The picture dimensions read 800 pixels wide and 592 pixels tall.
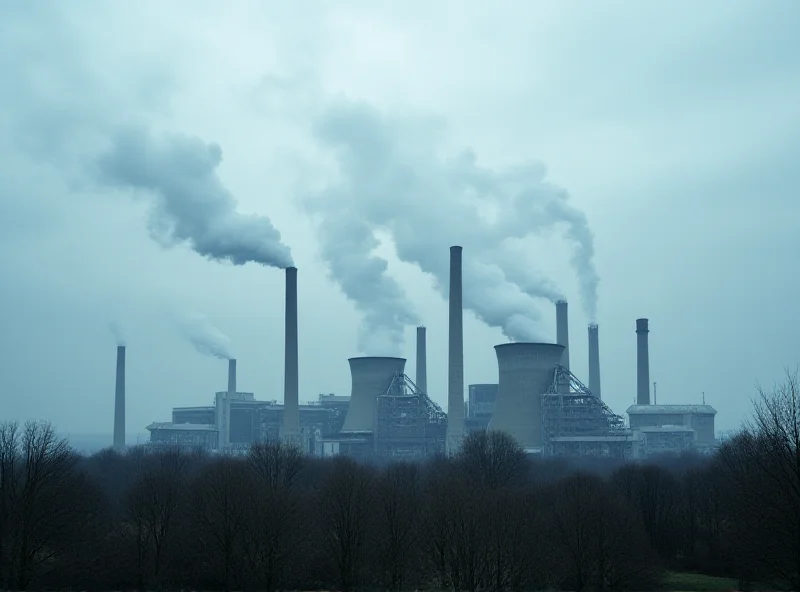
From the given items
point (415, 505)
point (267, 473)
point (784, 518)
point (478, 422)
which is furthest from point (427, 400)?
point (784, 518)

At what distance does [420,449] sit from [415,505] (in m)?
38.7

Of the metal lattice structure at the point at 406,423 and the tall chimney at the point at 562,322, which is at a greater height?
the tall chimney at the point at 562,322

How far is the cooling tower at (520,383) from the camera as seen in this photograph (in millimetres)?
50344

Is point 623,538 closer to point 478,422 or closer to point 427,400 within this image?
point 427,400

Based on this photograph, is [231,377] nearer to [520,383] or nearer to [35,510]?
[520,383]

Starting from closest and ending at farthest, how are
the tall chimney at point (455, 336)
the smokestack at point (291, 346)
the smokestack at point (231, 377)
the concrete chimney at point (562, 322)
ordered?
the smokestack at point (291, 346), the tall chimney at point (455, 336), the concrete chimney at point (562, 322), the smokestack at point (231, 377)

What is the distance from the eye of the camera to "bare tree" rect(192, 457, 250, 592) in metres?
21.2

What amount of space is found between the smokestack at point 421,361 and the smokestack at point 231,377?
19229 mm

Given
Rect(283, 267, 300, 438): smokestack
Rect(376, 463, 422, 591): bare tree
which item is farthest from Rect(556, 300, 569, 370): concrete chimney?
Rect(376, 463, 422, 591): bare tree

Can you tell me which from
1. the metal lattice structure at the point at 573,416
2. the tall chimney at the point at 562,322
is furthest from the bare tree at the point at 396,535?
the tall chimney at the point at 562,322

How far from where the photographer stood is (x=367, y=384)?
5800 centimetres

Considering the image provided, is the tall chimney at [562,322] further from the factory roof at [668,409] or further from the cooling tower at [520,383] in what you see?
the factory roof at [668,409]

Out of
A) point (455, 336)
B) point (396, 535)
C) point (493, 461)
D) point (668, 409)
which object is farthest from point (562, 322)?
point (396, 535)

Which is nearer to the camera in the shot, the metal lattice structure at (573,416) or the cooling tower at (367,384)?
the metal lattice structure at (573,416)
